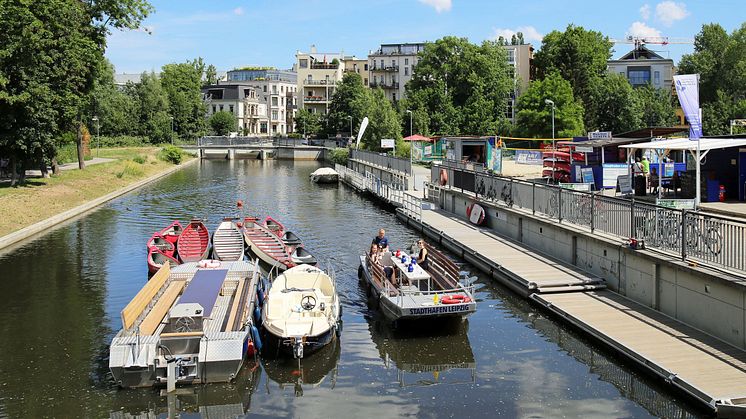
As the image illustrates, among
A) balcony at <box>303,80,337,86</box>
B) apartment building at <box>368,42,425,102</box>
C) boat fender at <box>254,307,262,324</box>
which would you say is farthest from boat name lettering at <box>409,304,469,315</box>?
balcony at <box>303,80,337,86</box>

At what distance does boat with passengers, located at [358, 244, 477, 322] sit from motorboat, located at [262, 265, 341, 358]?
5.40ft

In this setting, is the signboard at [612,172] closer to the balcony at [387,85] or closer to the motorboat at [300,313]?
the motorboat at [300,313]

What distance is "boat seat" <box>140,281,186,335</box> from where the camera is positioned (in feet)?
58.6

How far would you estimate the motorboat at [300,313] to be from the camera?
1800 cm

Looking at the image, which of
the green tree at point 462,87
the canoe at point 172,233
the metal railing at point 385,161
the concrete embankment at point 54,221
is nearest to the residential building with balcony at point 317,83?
the green tree at point 462,87

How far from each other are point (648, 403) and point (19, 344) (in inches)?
622

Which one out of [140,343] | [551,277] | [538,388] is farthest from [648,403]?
[140,343]

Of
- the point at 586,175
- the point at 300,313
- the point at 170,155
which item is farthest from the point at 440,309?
the point at 170,155

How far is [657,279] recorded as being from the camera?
19578 mm

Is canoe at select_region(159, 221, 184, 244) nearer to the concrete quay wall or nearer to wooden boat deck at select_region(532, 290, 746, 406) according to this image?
the concrete quay wall

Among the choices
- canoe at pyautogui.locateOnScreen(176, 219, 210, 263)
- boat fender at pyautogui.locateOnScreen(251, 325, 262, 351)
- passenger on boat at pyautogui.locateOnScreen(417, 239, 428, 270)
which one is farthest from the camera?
canoe at pyautogui.locateOnScreen(176, 219, 210, 263)

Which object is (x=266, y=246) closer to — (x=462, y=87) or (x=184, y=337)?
(x=184, y=337)

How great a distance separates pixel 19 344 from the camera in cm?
1977

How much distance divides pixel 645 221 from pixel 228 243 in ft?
58.4
